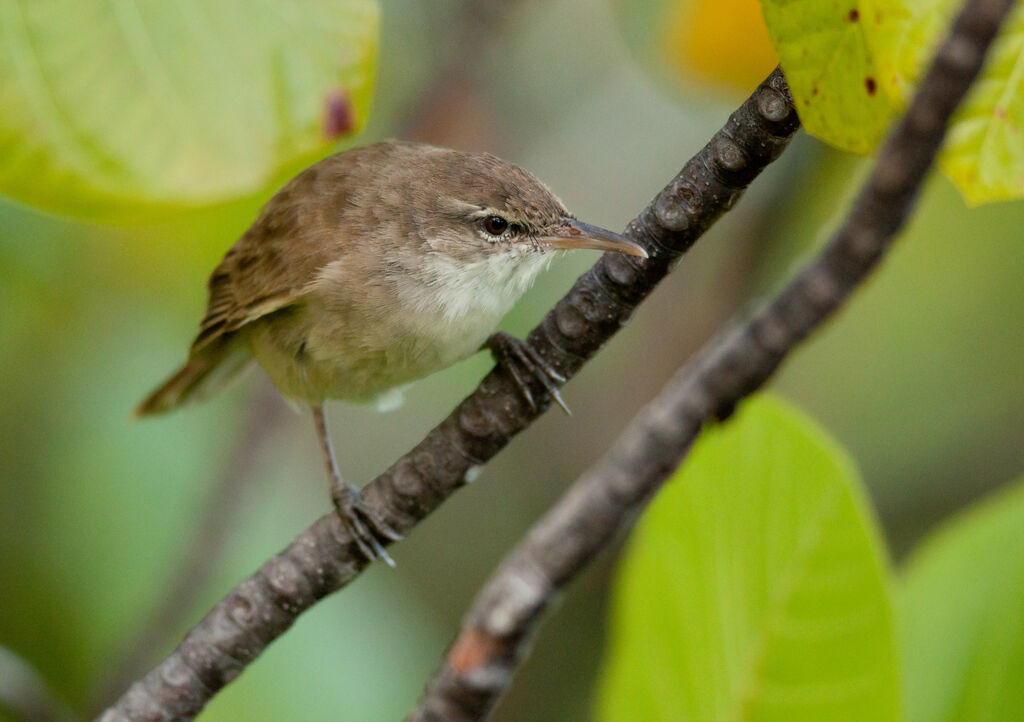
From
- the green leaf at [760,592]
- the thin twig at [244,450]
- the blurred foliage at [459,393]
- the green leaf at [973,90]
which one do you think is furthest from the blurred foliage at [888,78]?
the thin twig at [244,450]

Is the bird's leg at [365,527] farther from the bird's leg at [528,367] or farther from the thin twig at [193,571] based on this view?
the thin twig at [193,571]

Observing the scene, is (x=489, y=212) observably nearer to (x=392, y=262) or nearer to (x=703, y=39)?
(x=392, y=262)

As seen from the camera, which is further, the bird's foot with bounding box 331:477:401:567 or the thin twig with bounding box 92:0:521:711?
the thin twig with bounding box 92:0:521:711

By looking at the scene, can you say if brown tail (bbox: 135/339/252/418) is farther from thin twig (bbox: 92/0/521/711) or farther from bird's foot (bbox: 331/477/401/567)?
bird's foot (bbox: 331/477/401/567)

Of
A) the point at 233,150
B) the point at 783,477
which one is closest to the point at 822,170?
the point at 783,477

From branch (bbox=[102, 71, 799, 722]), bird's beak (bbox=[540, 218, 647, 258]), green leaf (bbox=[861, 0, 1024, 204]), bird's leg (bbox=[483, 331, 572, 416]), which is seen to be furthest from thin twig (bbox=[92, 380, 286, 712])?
green leaf (bbox=[861, 0, 1024, 204])

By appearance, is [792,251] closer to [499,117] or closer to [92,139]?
[499,117]
